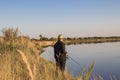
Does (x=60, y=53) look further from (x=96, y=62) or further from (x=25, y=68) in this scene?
(x=96, y=62)

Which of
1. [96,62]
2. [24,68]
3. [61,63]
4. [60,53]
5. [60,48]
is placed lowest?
[96,62]

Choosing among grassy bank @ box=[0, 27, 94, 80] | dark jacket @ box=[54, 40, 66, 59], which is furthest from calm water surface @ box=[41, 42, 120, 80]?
grassy bank @ box=[0, 27, 94, 80]

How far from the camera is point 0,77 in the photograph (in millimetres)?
4426

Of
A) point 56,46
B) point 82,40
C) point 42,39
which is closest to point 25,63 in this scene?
point 56,46

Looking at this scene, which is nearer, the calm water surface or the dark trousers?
the dark trousers

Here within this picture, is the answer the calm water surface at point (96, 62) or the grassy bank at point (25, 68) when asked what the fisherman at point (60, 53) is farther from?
the grassy bank at point (25, 68)

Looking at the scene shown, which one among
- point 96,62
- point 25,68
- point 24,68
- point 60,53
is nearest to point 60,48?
point 60,53

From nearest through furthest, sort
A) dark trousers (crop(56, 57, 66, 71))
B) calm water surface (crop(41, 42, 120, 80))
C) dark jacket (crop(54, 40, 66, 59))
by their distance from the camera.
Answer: dark jacket (crop(54, 40, 66, 59))
dark trousers (crop(56, 57, 66, 71))
calm water surface (crop(41, 42, 120, 80))

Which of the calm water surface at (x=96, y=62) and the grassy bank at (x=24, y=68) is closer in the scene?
the grassy bank at (x=24, y=68)

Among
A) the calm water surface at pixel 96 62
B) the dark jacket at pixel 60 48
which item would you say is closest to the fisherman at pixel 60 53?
the dark jacket at pixel 60 48

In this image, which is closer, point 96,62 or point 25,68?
point 25,68

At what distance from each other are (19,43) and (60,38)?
472cm

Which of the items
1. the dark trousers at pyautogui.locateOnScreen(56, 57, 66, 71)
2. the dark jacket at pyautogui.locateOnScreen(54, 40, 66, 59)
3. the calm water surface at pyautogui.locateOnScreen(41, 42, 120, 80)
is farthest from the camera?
the calm water surface at pyautogui.locateOnScreen(41, 42, 120, 80)

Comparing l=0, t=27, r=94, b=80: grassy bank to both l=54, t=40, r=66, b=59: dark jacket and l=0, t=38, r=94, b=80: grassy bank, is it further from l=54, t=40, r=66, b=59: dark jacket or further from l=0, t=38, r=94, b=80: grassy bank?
l=54, t=40, r=66, b=59: dark jacket
